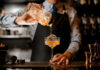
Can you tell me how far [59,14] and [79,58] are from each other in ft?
4.57

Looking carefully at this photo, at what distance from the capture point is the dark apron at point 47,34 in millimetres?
2572

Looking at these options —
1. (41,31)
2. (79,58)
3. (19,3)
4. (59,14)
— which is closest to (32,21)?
(41,31)

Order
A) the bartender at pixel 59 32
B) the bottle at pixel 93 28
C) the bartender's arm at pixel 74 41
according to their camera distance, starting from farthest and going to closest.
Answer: the bottle at pixel 93 28 → the bartender at pixel 59 32 → the bartender's arm at pixel 74 41

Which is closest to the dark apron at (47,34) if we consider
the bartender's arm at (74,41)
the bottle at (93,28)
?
the bartender's arm at (74,41)

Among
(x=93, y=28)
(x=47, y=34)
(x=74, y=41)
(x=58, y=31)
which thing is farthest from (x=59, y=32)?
(x=93, y=28)

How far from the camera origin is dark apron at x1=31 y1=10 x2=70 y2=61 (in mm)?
2572

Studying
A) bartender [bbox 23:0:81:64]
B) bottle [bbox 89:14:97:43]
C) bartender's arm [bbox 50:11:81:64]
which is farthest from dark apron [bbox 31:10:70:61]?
bottle [bbox 89:14:97:43]

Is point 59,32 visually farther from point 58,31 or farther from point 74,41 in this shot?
point 74,41

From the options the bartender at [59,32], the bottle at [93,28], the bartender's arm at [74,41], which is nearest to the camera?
the bartender's arm at [74,41]

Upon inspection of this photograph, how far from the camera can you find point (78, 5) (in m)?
4.00

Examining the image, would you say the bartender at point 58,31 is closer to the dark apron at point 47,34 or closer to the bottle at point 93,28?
the dark apron at point 47,34

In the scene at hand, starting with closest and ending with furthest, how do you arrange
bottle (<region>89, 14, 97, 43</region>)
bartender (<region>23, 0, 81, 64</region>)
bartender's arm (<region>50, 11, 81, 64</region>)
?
bartender's arm (<region>50, 11, 81, 64</region>)
bartender (<region>23, 0, 81, 64</region>)
bottle (<region>89, 14, 97, 43</region>)

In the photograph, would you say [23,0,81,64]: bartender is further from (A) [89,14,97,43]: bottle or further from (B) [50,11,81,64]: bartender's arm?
(A) [89,14,97,43]: bottle

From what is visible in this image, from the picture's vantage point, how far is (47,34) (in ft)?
8.52
